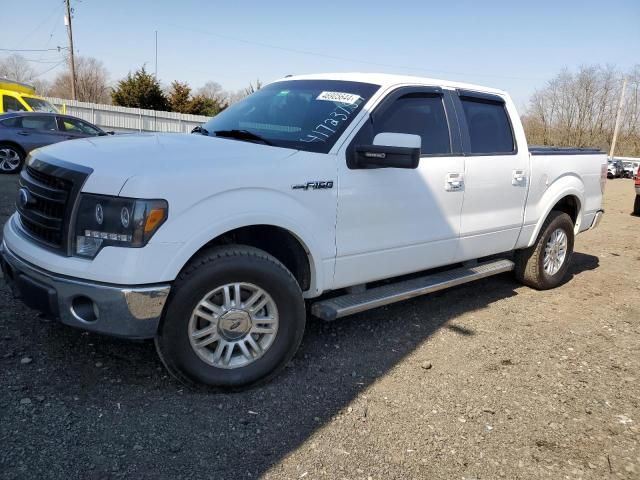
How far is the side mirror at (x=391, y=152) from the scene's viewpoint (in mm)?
3234

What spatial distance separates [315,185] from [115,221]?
1.19 m

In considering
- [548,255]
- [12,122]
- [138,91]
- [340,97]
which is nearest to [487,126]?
[340,97]

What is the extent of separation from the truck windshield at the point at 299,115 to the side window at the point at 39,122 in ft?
32.0

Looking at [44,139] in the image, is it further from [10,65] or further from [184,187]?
[10,65]

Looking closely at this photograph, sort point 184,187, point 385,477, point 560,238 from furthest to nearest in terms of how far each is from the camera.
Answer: point 560,238, point 184,187, point 385,477

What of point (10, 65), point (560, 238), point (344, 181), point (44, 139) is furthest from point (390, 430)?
point (10, 65)

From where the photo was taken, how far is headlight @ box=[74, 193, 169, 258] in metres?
2.62

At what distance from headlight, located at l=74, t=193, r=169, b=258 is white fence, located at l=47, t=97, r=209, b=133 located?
22914 millimetres

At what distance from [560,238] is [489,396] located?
297 cm

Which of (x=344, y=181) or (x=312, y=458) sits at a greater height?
(x=344, y=181)

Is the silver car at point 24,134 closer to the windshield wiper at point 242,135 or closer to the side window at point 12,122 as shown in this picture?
the side window at point 12,122

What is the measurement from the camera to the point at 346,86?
12.6 feet

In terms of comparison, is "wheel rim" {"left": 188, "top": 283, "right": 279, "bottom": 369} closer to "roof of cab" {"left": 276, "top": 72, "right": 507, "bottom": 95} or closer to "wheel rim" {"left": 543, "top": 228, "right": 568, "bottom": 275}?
"roof of cab" {"left": 276, "top": 72, "right": 507, "bottom": 95}

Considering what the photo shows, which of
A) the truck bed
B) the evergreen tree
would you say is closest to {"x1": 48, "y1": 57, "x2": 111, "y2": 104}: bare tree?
the evergreen tree
